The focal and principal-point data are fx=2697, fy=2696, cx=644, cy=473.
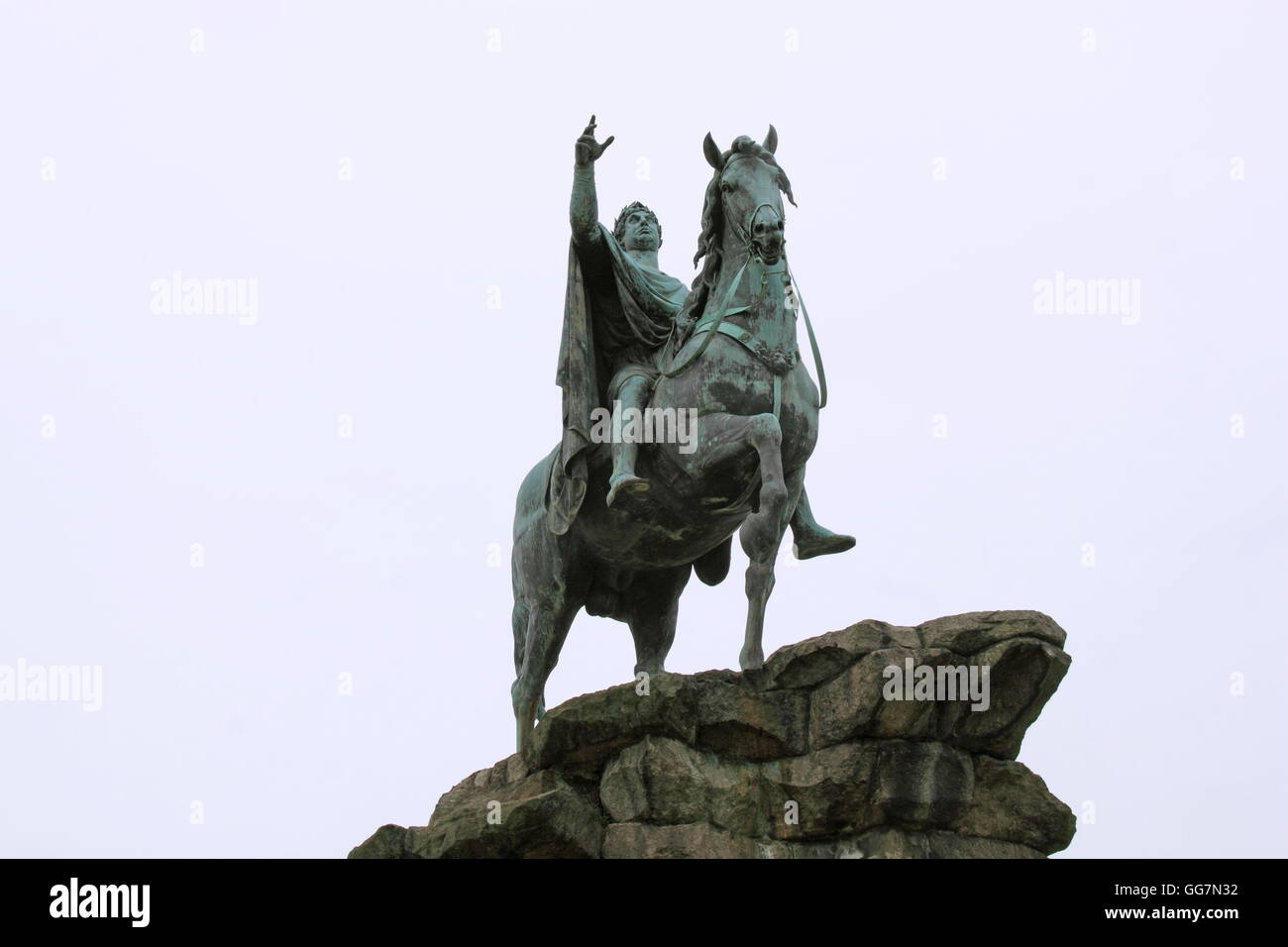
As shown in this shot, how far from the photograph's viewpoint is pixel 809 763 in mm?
19859

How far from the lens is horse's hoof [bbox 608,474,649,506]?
2073 centimetres

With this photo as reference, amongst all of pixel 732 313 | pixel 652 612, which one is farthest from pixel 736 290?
pixel 652 612

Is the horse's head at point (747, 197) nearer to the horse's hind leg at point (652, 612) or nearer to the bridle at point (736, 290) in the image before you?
the bridle at point (736, 290)

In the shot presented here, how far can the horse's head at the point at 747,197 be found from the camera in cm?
2091

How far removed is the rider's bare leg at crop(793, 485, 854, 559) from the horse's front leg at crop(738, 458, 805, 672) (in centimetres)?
113

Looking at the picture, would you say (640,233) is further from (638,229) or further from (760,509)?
(760,509)

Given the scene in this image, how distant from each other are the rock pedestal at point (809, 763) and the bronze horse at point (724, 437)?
63 centimetres

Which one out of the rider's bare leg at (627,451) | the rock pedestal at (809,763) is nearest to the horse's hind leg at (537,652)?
the rider's bare leg at (627,451)

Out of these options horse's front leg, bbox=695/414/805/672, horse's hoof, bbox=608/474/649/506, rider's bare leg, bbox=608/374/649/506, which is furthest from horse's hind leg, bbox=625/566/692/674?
horse's front leg, bbox=695/414/805/672

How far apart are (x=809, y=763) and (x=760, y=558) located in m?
1.58

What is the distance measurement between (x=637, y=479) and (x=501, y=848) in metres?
3.07

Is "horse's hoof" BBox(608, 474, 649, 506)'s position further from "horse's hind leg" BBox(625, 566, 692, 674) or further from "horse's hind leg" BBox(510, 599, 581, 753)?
"horse's hind leg" BBox(625, 566, 692, 674)
